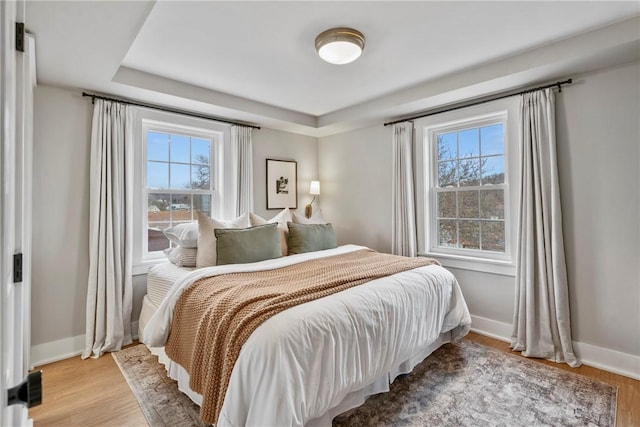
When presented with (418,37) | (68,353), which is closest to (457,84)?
(418,37)

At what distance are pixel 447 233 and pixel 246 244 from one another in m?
2.27

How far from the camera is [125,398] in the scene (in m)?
2.08

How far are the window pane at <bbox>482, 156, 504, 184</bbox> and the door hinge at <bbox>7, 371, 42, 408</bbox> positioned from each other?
354 centimetres

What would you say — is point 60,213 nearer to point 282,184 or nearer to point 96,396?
point 96,396

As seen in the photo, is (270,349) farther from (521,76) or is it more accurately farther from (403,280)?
(521,76)

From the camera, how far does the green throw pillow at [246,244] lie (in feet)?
8.67

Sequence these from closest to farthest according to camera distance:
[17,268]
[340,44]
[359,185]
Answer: [17,268] < [340,44] < [359,185]

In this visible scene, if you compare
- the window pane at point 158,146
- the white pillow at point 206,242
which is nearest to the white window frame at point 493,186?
the white pillow at point 206,242

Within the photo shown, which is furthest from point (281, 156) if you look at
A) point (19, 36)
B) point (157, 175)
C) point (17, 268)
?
point (17, 268)

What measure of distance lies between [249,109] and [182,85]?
75 centimetres

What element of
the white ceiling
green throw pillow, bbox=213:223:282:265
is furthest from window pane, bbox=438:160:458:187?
green throw pillow, bbox=213:223:282:265

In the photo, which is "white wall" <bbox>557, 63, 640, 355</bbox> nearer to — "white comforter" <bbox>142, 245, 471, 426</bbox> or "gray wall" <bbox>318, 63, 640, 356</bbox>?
"gray wall" <bbox>318, 63, 640, 356</bbox>

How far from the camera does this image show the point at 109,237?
2779 millimetres

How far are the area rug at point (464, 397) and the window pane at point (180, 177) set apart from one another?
5.82 ft
